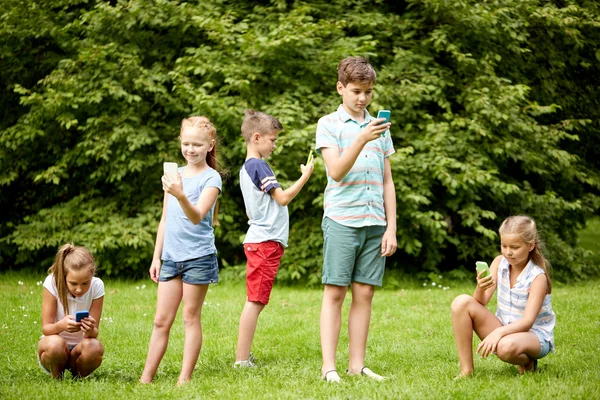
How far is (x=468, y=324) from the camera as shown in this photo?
13.8 feet

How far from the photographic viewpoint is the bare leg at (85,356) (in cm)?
437

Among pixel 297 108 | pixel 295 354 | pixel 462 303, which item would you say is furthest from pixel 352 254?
pixel 297 108

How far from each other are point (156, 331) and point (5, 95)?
743 cm

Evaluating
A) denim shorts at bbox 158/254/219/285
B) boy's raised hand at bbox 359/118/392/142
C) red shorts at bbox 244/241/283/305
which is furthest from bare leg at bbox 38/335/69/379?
boy's raised hand at bbox 359/118/392/142

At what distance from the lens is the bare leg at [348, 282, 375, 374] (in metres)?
4.48

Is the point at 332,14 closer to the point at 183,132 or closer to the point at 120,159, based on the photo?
the point at 120,159

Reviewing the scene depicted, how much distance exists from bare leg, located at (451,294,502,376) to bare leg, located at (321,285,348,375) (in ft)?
2.21

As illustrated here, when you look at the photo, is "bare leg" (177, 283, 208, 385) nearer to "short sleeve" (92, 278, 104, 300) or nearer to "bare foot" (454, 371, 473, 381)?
"short sleeve" (92, 278, 104, 300)

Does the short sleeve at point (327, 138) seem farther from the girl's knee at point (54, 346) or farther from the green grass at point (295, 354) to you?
the girl's knee at point (54, 346)

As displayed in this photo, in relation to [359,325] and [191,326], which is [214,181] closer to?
[191,326]

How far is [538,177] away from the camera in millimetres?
10203

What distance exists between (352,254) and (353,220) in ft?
0.67

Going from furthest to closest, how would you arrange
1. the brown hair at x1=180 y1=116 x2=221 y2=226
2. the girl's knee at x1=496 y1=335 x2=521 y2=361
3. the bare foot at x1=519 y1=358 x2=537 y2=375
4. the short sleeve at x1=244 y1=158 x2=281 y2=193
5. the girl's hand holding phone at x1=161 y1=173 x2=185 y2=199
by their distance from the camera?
1. the short sleeve at x1=244 y1=158 x2=281 y2=193
2. the brown hair at x1=180 y1=116 x2=221 y2=226
3. the bare foot at x1=519 y1=358 x2=537 y2=375
4. the girl's knee at x1=496 y1=335 x2=521 y2=361
5. the girl's hand holding phone at x1=161 y1=173 x2=185 y2=199

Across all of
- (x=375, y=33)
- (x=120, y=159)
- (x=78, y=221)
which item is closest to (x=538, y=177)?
(x=375, y=33)
